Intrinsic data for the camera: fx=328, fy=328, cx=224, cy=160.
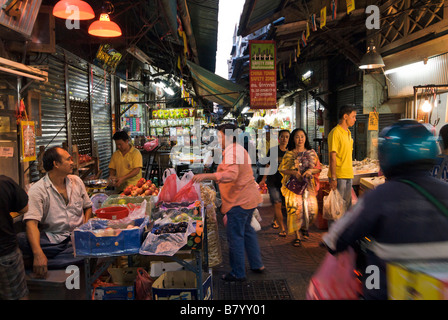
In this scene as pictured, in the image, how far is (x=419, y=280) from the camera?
158 cm

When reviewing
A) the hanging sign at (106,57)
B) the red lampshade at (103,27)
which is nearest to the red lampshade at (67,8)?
the red lampshade at (103,27)

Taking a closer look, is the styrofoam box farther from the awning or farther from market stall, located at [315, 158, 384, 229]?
the awning

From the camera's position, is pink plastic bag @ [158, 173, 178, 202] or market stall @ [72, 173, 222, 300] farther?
pink plastic bag @ [158, 173, 178, 202]

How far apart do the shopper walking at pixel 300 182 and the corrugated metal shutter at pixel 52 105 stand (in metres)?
4.72

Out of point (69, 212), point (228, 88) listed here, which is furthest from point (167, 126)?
point (69, 212)

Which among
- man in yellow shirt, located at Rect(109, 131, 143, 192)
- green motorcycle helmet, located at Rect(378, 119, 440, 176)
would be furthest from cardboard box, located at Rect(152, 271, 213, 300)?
man in yellow shirt, located at Rect(109, 131, 143, 192)

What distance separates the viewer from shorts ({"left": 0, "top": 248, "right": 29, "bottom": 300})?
3074mm

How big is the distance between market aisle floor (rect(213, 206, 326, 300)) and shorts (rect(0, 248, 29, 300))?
2.26 meters

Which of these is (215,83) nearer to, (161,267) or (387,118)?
(387,118)

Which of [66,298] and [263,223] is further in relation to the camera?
[263,223]

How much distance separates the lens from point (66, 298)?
3.56m

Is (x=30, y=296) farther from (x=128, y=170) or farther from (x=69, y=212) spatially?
(x=128, y=170)

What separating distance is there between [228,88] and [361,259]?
34.5ft

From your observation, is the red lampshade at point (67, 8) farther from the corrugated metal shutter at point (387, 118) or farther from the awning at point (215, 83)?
the corrugated metal shutter at point (387, 118)
